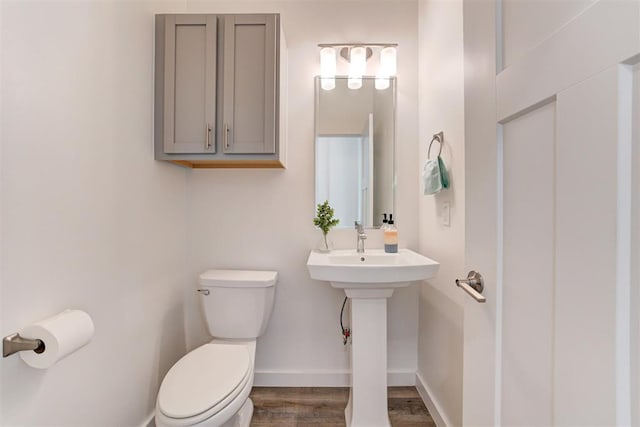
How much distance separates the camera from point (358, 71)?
6.26ft

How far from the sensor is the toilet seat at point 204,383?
114 cm

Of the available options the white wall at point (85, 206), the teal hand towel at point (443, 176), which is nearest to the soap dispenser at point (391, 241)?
the teal hand towel at point (443, 176)

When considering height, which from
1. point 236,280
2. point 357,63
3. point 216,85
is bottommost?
point 236,280

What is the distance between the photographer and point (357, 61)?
191 cm

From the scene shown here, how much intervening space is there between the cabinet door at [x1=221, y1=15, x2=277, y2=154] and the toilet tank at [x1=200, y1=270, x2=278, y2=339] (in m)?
0.72

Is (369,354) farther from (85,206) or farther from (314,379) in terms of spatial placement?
(85,206)

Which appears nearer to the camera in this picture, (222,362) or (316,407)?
(222,362)

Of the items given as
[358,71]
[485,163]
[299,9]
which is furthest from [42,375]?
[299,9]

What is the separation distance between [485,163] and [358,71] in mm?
1422

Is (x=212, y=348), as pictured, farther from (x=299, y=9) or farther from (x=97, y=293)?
(x=299, y=9)

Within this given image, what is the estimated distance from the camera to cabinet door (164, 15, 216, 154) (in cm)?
154

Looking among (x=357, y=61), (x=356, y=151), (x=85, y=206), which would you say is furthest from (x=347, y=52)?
(x=85, y=206)

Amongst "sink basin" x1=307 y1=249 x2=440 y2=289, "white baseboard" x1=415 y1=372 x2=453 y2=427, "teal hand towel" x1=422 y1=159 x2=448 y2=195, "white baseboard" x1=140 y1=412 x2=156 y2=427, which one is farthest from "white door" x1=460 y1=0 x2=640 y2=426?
"white baseboard" x1=140 y1=412 x2=156 y2=427

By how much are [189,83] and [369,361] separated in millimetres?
1673
